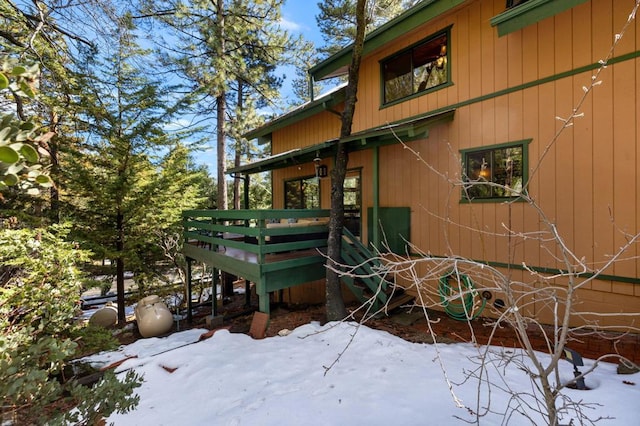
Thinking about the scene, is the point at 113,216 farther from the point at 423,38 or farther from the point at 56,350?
the point at 423,38

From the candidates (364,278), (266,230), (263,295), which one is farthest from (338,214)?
(263,295)

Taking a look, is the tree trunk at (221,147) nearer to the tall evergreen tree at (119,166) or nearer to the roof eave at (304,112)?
the roof eave at (304,112)

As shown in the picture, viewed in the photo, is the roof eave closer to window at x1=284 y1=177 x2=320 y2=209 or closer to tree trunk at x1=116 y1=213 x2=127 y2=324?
window at x1=284 y1=177 x2=320 y2=209

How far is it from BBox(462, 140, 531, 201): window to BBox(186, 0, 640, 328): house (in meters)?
0.02

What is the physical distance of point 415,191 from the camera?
19.1 feet

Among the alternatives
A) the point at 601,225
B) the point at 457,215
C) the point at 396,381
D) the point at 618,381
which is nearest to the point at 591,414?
the point at 618,381

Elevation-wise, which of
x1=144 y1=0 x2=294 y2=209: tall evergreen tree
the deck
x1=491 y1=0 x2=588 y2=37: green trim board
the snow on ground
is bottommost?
the snow on ground

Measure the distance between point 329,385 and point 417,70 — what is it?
6.15m

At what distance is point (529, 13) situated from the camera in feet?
13.0

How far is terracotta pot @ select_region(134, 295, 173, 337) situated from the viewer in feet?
22.0

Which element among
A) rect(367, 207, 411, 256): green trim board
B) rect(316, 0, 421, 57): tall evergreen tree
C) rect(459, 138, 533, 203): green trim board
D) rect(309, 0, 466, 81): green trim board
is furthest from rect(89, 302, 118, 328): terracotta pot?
rect(316, 0, 421, 57): tall evergreen tree

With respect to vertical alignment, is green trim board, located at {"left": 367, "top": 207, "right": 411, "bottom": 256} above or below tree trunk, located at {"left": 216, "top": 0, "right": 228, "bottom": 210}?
below

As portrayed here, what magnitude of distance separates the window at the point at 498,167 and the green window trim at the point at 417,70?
64.0 inches

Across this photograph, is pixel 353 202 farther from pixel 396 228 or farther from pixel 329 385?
pixel 329 385
